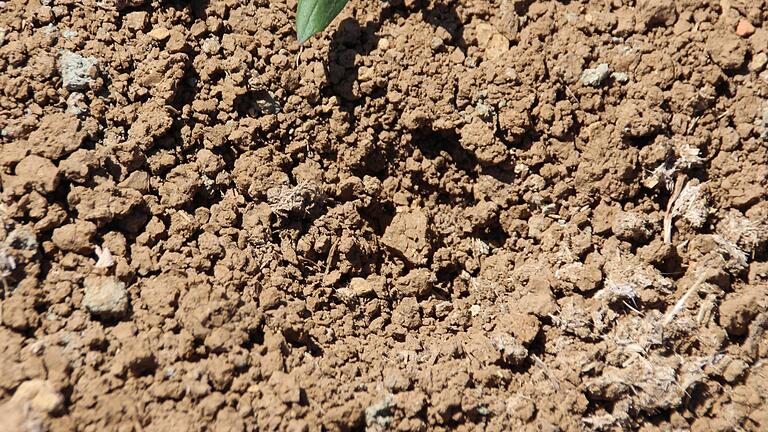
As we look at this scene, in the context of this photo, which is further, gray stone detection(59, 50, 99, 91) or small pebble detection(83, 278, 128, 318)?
gray stone detection(59, 50, 99, 91)

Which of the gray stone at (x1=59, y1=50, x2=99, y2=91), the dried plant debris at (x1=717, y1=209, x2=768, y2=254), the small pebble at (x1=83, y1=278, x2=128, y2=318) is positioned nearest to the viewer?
the small pebble at (x1=83, y1=278, x2=128, y2=318)

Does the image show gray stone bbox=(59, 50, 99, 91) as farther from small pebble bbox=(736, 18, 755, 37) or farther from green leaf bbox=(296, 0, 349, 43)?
small pebble bbox=(736, 18, 755, 37)

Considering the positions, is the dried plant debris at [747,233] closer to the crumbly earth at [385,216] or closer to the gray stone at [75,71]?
the crumbly earth at [385,216]

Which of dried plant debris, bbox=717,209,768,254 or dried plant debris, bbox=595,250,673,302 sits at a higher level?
dried plant debris, bbox=717,209,768,254

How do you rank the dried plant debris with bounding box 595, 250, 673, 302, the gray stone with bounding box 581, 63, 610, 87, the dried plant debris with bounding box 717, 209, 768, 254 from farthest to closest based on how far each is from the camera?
the gray stone with bounding box 581, 63, 610, 87 < the dried plant debris with bounding box 717, 209, 768, 254 < the dried plant debris with bounding box 595, 250, 673, 302

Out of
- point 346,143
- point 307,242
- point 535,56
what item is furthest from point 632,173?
point 307,242

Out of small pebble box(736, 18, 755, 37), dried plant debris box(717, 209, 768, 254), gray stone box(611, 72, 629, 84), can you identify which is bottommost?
dried plant debris box(717, 209, 768, 254)

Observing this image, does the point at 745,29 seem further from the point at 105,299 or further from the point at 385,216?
the point at 105,299

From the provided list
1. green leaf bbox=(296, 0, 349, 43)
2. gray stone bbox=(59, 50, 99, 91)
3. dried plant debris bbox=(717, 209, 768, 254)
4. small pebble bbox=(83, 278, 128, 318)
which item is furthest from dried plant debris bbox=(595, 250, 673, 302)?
gray stone bbox=(59, 50, 99, 91)
